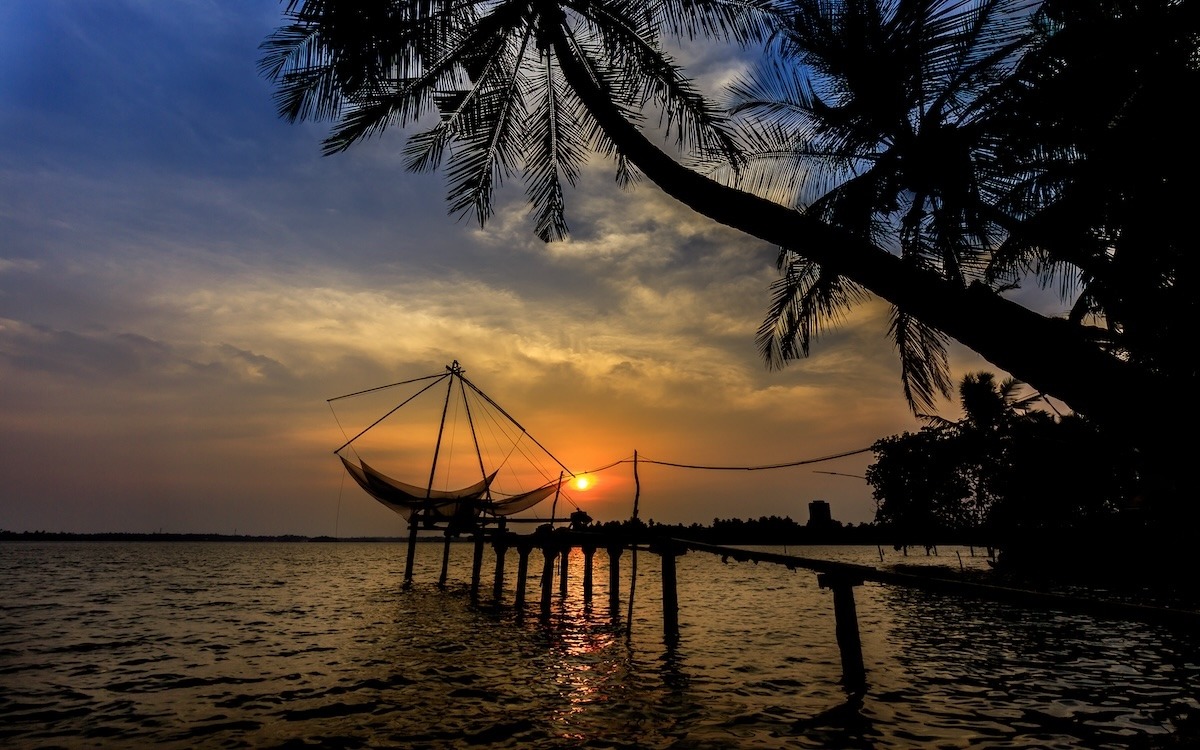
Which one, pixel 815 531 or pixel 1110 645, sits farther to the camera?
pixel 815 531

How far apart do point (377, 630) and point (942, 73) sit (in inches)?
535

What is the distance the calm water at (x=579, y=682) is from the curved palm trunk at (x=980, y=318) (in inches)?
167

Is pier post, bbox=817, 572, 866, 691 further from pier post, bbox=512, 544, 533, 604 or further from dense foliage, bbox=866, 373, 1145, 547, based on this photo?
pier post, bbox=512, 544, 533, 604

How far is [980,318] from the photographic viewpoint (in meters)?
2.67

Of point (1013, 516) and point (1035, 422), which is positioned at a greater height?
point (1035, 422)

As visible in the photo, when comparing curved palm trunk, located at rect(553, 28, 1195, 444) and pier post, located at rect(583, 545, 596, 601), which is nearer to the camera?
curved palm trunk, located at rect(553, 28, 1195, 444)

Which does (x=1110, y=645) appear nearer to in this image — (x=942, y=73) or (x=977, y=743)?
(x=977, y=743)

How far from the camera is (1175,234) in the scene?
4.84 m

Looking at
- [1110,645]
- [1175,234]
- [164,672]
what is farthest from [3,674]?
[1110,645]

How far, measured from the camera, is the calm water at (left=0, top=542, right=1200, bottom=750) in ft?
18.4

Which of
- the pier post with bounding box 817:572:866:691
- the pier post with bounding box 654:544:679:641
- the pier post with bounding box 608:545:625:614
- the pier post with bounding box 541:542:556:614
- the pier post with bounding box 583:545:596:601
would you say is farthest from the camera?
the pier post with bounding box 583:545:596:601

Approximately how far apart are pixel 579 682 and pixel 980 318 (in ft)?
22.7

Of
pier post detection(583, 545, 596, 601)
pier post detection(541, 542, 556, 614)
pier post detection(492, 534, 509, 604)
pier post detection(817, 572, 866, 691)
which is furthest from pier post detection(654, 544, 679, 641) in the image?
pier post detection(492, 534, 509, 604)

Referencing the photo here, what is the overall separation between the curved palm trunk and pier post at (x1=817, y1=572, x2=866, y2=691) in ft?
18.0
